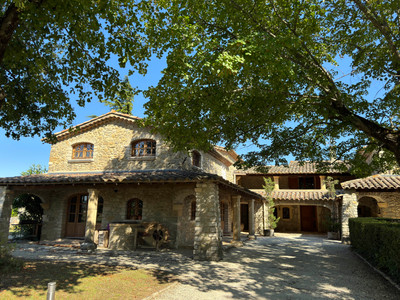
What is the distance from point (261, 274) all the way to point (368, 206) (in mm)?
16273

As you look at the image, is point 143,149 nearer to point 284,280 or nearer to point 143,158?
point 143,158

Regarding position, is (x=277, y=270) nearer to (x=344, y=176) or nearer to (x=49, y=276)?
(x=49, y=276)

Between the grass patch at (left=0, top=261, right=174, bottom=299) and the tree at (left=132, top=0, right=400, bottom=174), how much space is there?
169 inches

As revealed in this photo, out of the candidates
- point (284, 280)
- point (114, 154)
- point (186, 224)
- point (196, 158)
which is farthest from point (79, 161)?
point (284, 280)

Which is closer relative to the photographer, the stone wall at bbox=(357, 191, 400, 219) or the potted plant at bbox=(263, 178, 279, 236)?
the stone wall at bbox=(357, 191, 400, 219)

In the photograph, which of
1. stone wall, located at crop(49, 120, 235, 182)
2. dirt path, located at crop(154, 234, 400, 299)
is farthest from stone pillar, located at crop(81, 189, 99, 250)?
dirt path, located at crop(154, 234, 400, 299)

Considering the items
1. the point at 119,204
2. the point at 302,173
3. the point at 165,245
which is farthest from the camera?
the point at 302,173

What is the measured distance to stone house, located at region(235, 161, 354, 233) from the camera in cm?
2022

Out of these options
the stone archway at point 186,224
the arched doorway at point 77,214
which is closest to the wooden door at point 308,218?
the stone archway at point 186,224

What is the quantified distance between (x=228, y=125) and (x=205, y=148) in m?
1.19

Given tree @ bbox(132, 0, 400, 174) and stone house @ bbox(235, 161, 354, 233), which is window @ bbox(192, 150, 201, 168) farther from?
stone house @ bbox(235, 161, 354, 233)

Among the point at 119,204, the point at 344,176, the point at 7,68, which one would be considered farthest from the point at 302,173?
the point at 7,68

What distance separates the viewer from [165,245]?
11570 mm

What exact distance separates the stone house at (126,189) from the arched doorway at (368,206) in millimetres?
9340
